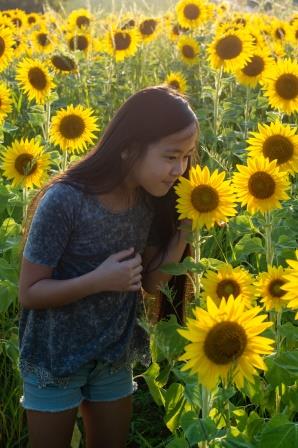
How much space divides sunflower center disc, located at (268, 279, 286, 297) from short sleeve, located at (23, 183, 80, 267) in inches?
18.8

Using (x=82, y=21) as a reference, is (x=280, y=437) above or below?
below

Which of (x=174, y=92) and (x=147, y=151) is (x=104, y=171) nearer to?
(x=147, y=151)

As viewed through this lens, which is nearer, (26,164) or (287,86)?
(26,164)

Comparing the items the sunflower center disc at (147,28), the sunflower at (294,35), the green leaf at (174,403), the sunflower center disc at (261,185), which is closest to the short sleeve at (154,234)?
the sunflower center disc at (261,185)

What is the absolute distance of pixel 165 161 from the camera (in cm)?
186

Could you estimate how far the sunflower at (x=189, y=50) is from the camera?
481 centimetres

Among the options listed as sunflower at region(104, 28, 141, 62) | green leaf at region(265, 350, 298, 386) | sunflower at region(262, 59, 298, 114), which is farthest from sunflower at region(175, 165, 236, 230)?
sunflower at region(104, 28, 141, 62)

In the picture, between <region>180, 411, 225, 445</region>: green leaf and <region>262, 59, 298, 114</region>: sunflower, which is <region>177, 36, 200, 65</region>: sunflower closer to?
<region>262, 59, 298, 114</region>: sunflower

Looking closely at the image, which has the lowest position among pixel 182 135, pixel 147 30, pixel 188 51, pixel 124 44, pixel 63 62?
pixel 182 135

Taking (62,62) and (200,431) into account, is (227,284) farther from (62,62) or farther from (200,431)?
(62,62)

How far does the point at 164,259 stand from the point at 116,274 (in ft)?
0.84

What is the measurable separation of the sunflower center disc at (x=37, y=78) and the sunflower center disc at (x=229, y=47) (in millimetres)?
868

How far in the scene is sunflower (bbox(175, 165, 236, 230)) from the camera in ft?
6.42

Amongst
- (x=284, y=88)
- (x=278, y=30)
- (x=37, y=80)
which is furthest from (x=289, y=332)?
(x=278, y=30)
